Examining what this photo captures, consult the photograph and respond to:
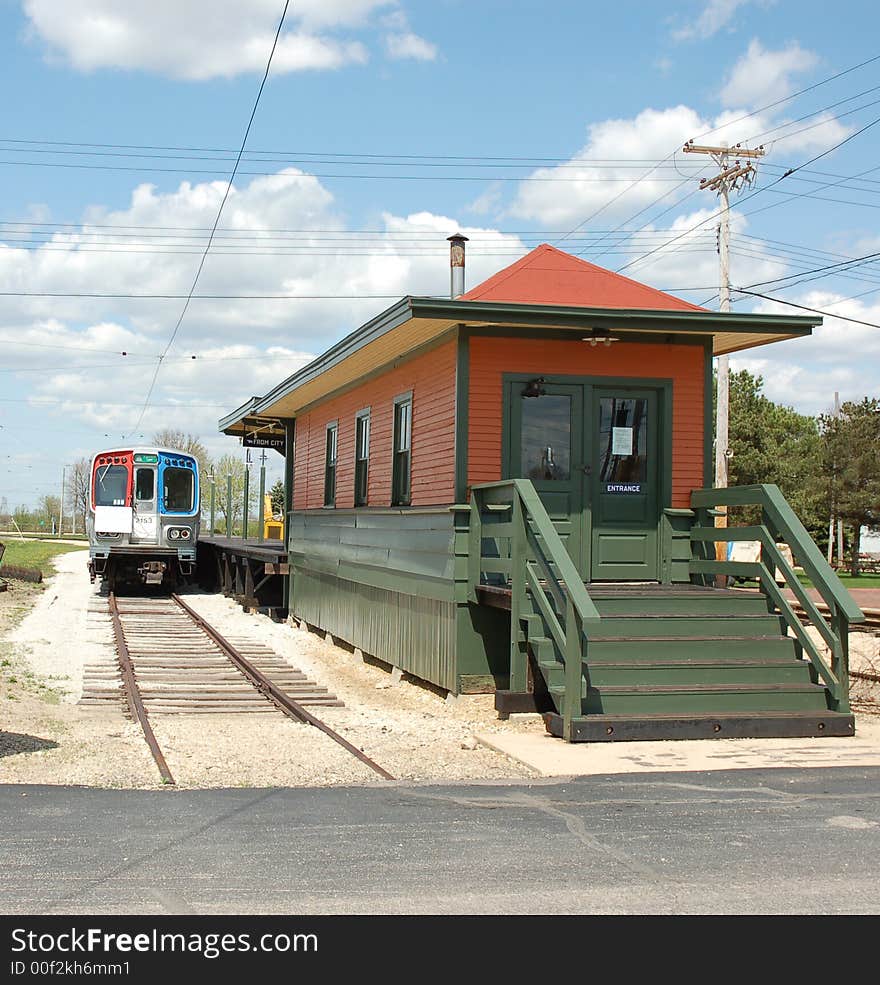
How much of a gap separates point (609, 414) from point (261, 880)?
7.83 metres

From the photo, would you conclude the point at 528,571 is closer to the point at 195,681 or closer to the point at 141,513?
the point at 195,681

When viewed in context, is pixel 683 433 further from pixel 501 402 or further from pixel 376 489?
pixel 376 489

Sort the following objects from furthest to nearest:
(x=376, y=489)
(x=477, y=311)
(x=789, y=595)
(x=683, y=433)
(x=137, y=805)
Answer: (x=789, y=595) < (x=376, y=489) < (x=683, y=433) < (x=477, y=311) < (x=137, y=805)

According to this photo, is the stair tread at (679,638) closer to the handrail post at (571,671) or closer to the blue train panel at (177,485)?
the handrail post at (571,671)

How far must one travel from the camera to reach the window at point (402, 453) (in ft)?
44.9

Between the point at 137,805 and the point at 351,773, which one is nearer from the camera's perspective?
the point at 137,805

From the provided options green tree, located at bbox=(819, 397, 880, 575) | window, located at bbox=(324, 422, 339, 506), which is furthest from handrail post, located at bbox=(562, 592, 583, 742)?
green tree, located at bbox=(819, 397, 880, 575)

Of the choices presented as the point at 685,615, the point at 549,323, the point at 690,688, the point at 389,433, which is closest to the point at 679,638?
the point at 685,615

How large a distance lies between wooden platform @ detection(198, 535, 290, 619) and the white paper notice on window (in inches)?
441

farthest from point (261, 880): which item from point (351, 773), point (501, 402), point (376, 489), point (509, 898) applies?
point (376, 489)

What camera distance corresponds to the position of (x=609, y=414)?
39.4 feet

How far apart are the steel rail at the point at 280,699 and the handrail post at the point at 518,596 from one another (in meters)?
1.61

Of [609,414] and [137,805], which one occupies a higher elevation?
[609,414]

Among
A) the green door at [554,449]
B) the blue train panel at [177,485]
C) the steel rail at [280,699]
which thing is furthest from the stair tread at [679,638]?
the blue train panel at [177,485]
